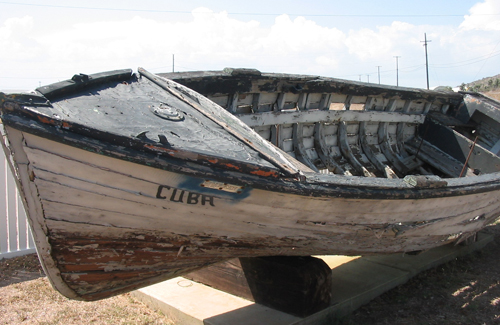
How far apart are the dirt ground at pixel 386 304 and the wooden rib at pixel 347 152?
4.94ft

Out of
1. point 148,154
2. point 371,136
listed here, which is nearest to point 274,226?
point 148,154

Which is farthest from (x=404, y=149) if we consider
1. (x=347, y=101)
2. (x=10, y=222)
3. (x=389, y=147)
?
(x=10, y=222)

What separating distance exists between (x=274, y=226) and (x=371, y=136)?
4.26m

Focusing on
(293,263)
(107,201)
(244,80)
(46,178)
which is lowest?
(293,263)

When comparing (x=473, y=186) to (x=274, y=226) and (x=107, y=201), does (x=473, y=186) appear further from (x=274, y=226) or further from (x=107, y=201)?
(x=107, y=201)

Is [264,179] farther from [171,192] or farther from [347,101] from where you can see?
[347,101]

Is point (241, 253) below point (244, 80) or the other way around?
below

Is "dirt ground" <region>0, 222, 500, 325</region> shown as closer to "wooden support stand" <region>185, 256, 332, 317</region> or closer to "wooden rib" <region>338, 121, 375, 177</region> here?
"wooden support stand" <region>185, 256, 332, 317</region>

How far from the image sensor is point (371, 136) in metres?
6.78

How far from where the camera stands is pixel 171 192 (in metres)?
2.58

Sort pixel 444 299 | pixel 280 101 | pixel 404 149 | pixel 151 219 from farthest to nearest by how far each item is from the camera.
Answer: pixel 404 149 < pixel 280 101 < pixel 444 299 < pixel 151 219

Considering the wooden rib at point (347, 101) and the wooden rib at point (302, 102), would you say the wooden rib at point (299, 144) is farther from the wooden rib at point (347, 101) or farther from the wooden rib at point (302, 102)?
the wooden rib at point (347, 101)

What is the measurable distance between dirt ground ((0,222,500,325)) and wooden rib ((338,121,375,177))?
1.51 metres

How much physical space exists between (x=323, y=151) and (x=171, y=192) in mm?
3478
